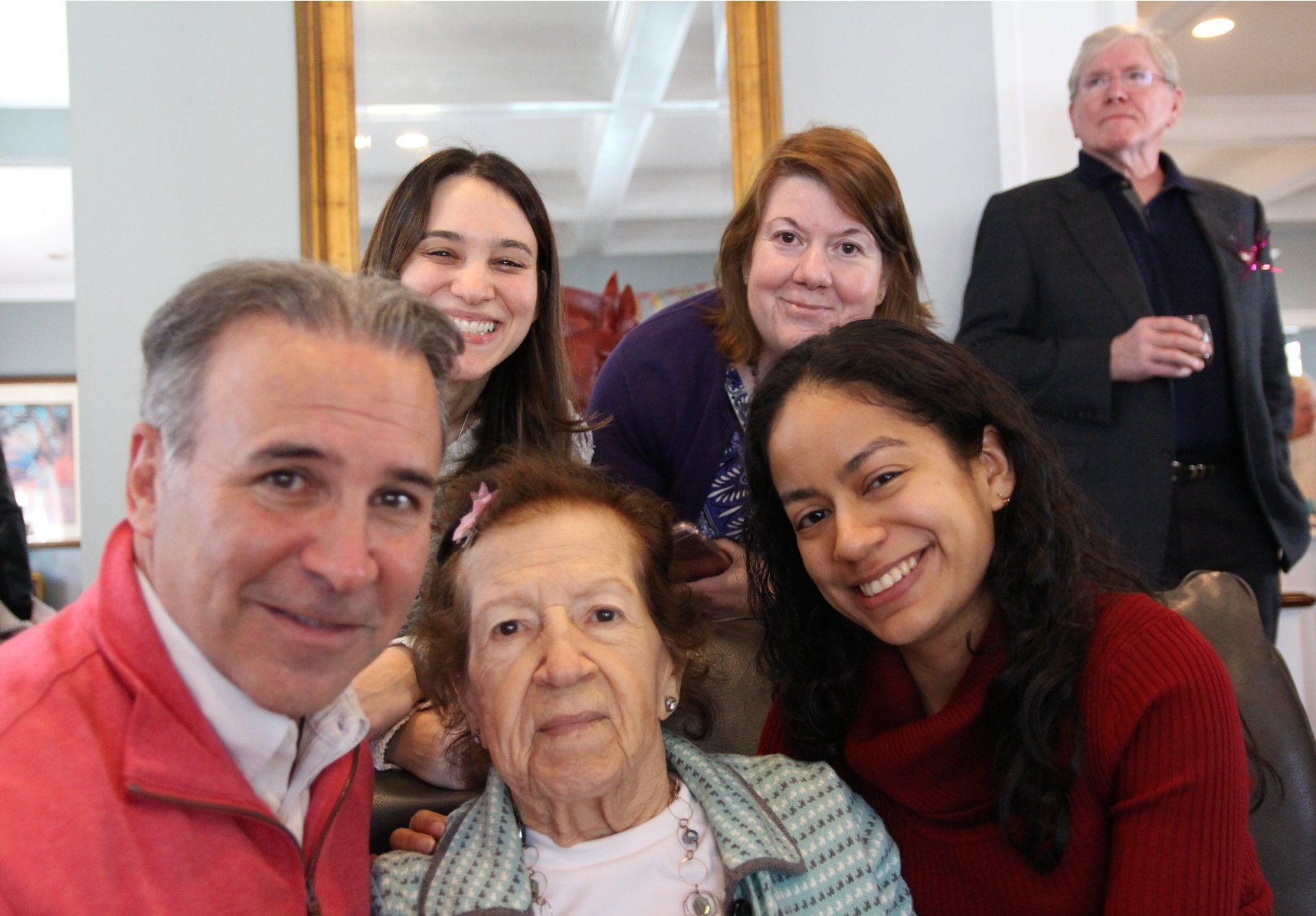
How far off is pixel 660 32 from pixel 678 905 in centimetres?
236

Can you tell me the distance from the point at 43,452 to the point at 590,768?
7.95 m

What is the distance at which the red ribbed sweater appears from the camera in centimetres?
123

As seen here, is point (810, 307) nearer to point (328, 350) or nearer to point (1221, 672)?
point (1221, 672)

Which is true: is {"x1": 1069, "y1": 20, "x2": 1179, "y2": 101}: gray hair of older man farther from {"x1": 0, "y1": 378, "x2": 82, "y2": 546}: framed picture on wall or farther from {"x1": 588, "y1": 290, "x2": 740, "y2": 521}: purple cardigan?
{"x1": 0, "y1": 378, "x2": 82, "y2": 546}: framed picture on wall

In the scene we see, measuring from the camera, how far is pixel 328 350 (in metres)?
0.97

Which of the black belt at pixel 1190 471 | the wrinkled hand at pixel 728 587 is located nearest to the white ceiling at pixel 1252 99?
the black belt at pixel 1190 471

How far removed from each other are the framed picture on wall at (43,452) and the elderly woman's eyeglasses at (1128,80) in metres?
6.85

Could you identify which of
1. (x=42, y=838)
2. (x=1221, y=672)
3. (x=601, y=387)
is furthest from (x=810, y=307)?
(x=42, y=838)

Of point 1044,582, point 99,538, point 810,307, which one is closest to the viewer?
point 1044,582

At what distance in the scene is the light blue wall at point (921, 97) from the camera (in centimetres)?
292

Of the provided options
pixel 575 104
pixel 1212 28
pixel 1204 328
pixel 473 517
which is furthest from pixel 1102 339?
pixel 1212 28

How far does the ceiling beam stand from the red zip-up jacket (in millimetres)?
2076

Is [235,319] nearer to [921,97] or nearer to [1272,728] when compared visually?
[1272,728]

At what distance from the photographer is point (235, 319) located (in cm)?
96
